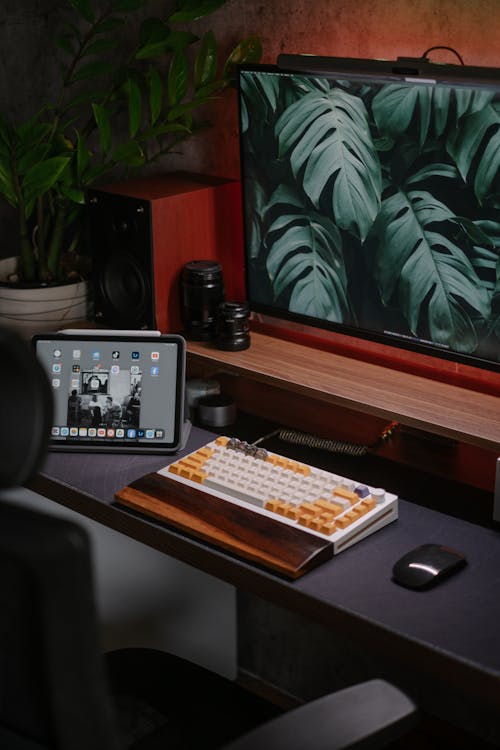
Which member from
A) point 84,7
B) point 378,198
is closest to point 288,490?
point 378,198

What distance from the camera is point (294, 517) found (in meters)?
1.70

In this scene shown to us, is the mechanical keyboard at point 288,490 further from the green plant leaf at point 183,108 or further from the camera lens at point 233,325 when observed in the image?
the green plant leaf at point 183,108

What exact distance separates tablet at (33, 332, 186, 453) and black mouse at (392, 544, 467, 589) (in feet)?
1.83

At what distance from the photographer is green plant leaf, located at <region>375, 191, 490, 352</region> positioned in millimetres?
1817

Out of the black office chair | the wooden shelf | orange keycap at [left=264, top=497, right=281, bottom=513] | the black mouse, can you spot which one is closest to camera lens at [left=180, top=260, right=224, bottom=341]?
the wooden shelf

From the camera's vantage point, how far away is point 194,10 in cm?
217

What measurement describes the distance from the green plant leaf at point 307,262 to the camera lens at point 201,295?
0.39ft

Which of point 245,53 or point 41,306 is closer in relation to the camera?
point 245,53

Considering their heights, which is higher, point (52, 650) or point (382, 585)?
point (52, 650)

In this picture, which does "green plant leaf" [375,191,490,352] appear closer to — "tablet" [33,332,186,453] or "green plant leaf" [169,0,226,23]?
"tablet" [33,332,186,453]

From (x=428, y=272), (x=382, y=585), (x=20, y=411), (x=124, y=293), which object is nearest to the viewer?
(x=20, y=411)

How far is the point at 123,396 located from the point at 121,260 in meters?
0.36

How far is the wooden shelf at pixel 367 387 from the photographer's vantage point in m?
1.81

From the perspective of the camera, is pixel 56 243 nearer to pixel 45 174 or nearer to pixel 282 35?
pixel 45 174
